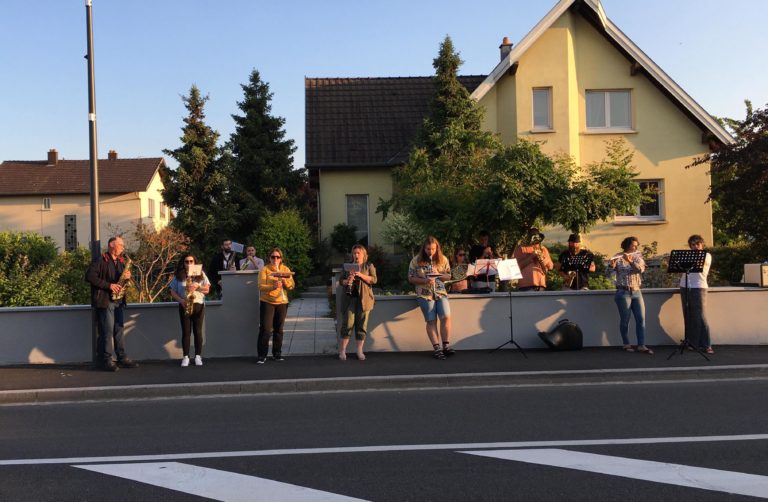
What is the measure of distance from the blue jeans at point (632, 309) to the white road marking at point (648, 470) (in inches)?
216

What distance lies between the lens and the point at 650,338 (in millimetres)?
11680

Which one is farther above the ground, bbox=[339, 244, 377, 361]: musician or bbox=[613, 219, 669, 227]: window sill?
bbox=[613, 219, 669, 227]: window sill

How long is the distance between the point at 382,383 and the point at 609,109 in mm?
15601

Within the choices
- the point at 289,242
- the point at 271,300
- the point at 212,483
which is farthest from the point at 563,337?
the point at 289,242

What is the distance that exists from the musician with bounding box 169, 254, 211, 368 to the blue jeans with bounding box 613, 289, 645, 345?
6.32 m

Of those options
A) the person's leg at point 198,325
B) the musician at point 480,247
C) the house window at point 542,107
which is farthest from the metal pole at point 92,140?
the house window at point 542,107

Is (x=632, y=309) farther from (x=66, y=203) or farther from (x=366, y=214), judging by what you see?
(x=66, y=203)

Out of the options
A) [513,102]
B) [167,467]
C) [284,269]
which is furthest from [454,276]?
[513,102]

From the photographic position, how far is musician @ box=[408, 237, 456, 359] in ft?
35.6

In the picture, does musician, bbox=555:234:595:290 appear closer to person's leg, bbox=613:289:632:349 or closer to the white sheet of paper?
person's leg, bbox=613:289:632:349

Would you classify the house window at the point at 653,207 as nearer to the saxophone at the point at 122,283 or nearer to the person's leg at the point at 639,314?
the person's leg at the point at 639,314

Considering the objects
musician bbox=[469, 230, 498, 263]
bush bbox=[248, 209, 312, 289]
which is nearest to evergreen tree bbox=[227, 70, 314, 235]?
bush bbox=[248, 209, 312, 289]

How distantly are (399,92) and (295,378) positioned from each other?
18.6m

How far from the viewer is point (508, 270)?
11.0m
